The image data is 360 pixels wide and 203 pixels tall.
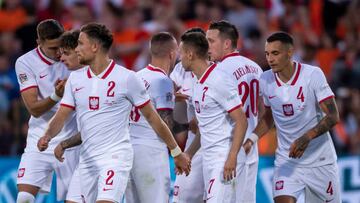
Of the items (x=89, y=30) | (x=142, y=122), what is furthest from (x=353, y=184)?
(x=89, y=30)

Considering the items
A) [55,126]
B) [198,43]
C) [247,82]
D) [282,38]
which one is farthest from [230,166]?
[55,126]

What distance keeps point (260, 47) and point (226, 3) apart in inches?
45.3

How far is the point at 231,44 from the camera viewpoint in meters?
11.2

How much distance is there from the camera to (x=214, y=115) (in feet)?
34.7

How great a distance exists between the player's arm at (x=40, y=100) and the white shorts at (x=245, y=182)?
76.8 inches

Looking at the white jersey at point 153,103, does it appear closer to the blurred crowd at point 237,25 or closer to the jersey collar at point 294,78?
the jersey collar at point 294,78

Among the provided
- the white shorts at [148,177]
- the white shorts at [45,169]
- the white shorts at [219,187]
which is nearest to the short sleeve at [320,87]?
the white shorts at [219,187]

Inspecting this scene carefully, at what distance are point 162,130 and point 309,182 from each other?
6.16ft

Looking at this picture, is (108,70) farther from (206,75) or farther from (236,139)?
(236,139)

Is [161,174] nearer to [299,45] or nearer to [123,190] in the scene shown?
[123,190]

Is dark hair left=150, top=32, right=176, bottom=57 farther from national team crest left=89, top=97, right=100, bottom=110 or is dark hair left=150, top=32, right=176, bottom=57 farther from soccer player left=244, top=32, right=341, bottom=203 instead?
national team crest left=89, top=97, right=100, bottom=110

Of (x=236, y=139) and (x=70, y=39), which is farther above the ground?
(x=70, y=39)

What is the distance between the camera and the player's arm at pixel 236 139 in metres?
10.3

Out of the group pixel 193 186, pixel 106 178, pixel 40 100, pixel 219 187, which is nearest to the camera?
pixel 106 178
